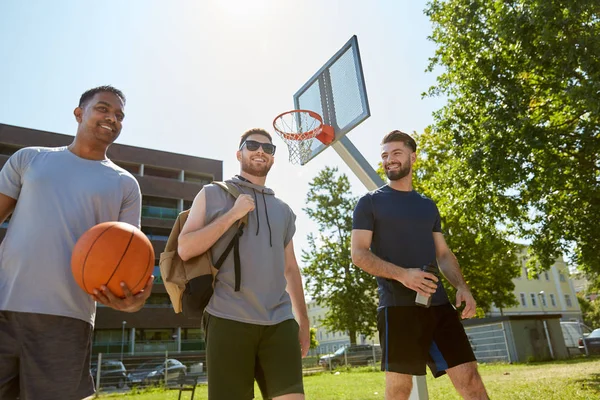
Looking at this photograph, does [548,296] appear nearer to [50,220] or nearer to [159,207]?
[159,207]

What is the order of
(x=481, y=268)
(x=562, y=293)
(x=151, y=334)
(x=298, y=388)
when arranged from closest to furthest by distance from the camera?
(x=298, y=388), (x=481, y=268), (x=151, y=334), (x=562, y=293)

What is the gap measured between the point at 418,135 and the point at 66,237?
80.9 feet

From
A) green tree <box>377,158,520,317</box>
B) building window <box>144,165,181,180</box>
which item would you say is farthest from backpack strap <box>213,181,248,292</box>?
building window <box>144,165,181,180</box>

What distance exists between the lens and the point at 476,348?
79.2 ft

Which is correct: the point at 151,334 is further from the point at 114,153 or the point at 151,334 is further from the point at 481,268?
the point at 481,268

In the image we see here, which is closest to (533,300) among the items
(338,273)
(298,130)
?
(338,273)

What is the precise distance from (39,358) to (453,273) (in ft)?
10.3

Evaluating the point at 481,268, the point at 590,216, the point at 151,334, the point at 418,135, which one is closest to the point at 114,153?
the point at 151,334

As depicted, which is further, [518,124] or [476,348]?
[476,348]

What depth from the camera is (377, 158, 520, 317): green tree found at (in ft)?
45.2

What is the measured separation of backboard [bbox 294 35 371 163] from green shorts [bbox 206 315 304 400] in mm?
4412

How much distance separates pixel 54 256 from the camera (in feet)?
8.48

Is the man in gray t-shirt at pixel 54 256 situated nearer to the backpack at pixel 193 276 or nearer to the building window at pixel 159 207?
the backpack at pixel 193 276

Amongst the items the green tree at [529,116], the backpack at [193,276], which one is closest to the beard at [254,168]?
the backpack at [193,276]
